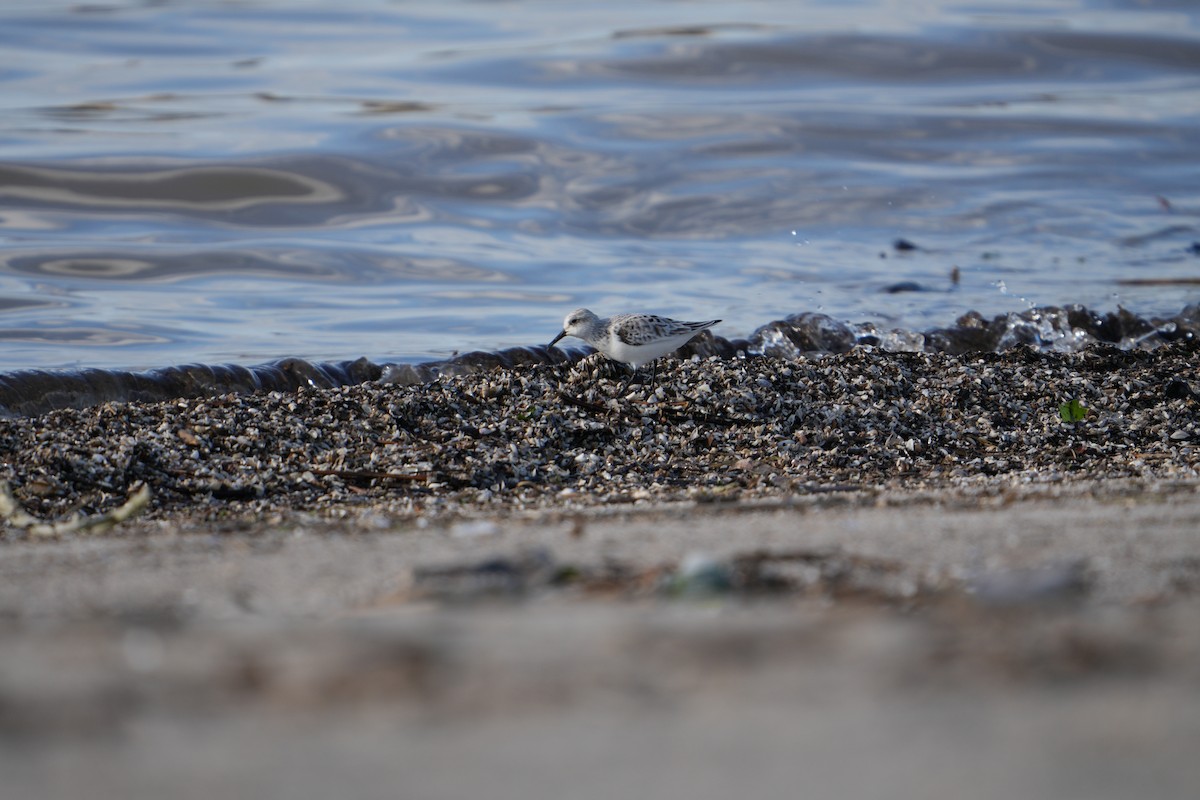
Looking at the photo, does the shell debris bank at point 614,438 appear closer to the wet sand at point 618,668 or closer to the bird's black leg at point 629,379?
the bird's black leg at point 629,379

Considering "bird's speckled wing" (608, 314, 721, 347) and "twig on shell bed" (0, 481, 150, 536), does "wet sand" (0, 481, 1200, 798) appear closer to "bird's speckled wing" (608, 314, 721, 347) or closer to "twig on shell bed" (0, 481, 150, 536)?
"twig on shell bed" (0, 481, 150, 536)

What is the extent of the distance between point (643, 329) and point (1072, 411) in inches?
78.0

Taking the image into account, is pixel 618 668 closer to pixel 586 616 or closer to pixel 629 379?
pixel 586 616

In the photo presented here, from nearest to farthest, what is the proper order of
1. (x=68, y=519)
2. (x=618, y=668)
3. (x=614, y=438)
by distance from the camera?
(x=618, y=668) → (x=68, y=519) → (x=614, y=438)

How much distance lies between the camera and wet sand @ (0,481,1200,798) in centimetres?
189

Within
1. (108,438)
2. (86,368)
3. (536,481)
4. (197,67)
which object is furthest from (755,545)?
(197,67)

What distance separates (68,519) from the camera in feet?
15.1

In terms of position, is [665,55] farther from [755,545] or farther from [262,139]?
[755,545]

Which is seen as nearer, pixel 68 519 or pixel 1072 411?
pixel 68 519

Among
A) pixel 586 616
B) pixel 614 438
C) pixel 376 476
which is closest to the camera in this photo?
pixel 586 616

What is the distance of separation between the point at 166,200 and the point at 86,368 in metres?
4.85

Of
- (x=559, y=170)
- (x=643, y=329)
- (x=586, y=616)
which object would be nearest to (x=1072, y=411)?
(x=643, y=329)

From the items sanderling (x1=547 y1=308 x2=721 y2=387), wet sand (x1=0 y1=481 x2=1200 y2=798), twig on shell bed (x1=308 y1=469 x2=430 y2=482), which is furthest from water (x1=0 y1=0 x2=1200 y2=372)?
wet sand (x1=0 y1=481 x2=1200 y2=798)

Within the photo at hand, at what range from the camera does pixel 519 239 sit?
11.3 m
